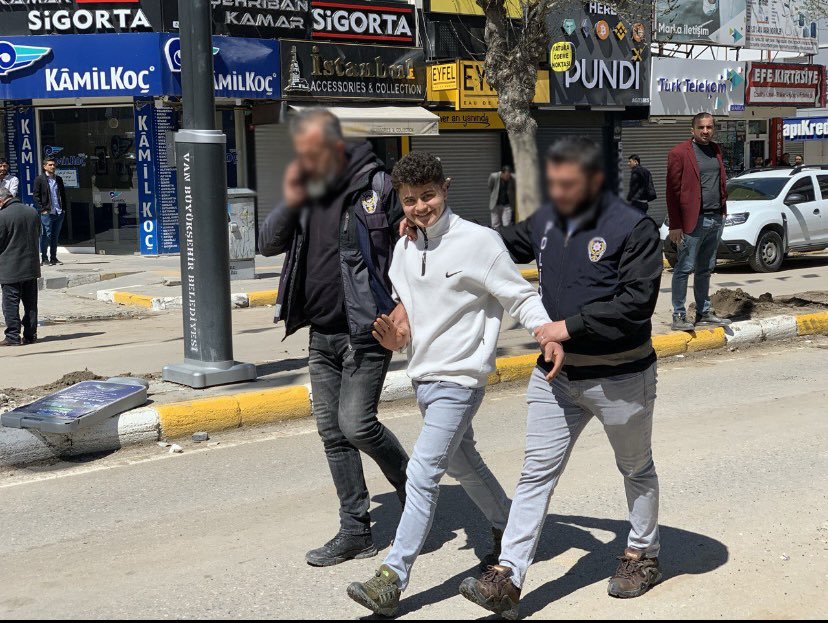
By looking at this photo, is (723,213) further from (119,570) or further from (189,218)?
(119,570)

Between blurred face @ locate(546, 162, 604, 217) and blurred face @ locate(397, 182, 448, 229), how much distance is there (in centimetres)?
164

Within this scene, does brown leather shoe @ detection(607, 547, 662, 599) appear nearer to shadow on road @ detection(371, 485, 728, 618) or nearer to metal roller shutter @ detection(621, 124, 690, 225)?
shadow on road @ detection(371, 485, 728, 618)

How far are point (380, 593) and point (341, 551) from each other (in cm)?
80

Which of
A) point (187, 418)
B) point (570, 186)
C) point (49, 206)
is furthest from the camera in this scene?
point (49, 206)

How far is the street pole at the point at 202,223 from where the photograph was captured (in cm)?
774

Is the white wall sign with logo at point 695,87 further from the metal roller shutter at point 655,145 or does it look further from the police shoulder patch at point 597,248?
the police shoulder patch at point 597,248

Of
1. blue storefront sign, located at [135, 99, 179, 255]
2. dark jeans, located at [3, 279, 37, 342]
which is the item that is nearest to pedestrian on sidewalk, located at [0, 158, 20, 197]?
blue storefront sign, located at [135, 99, 179, 255]

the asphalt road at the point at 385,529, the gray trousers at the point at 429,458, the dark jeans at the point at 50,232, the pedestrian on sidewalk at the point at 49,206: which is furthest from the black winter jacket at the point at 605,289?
the dark jeans at the point at 50,232

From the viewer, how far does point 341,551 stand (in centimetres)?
465

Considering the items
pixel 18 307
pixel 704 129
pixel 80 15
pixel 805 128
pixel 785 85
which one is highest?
pixel 80 15

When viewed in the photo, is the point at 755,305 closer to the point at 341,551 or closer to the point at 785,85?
the point at 341,551

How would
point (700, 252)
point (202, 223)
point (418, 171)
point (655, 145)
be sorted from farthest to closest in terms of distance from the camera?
point (655, 145) < point (700, 252) < point (202, 223) < point (418, 171)

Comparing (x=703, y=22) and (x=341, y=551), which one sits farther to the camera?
(x=703, y=22)

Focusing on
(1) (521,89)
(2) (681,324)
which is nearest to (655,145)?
(2) (681,324)
